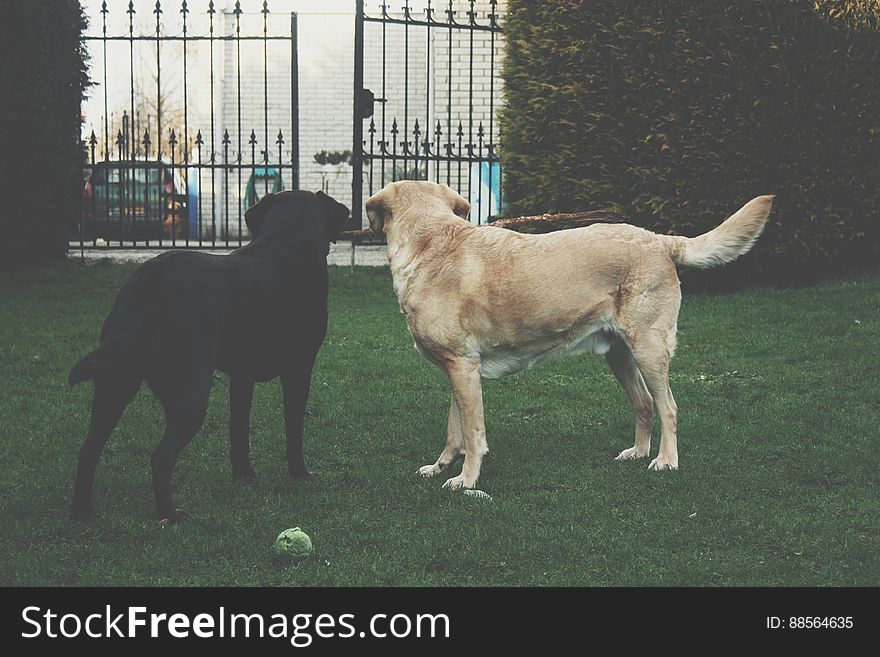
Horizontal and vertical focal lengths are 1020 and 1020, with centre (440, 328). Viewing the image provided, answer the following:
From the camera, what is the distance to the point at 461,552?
388 cm

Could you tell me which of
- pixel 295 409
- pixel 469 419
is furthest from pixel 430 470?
pixel 295 409

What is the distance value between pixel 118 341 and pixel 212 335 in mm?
363

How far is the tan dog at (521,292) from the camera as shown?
15.8 feet

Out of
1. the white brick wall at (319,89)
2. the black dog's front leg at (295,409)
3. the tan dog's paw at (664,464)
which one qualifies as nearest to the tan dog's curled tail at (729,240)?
the tan dog's paw at (664,464)

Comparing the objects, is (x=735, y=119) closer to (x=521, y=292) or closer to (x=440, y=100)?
(x=521, y=292)

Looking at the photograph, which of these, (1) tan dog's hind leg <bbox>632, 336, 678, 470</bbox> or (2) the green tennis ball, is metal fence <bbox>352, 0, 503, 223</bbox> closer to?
(1) tan dog's hind leg <bbox>632, 336, 678, 470</bbox>

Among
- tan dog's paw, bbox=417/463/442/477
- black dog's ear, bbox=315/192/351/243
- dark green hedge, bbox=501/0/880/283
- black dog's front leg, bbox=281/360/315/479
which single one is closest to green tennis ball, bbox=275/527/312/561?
black dog's front leg, bbox=281/360/315/479

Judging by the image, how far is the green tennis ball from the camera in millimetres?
3754

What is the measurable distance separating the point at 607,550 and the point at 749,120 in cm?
622

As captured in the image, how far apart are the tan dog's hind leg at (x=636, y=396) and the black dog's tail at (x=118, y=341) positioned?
96.7 inches

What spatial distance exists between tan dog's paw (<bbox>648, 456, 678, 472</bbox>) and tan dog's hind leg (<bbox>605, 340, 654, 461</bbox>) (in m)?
0.26
